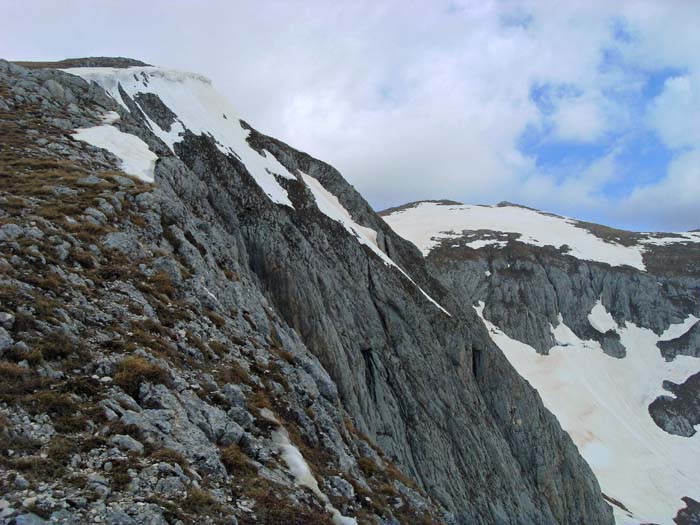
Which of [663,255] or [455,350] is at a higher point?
[663,255]

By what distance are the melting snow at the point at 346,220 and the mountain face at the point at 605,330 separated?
46267 millimetres

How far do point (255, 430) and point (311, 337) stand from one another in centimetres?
2146

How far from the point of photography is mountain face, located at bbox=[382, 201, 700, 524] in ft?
260

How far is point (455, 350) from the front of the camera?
4644 centimetres

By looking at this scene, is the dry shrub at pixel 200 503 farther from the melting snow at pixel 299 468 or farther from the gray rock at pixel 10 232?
the gray rock at pixel 10 232

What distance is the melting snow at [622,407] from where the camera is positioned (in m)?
75.1

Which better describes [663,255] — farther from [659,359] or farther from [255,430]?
[255,430]

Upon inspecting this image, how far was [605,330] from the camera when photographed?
107 metres

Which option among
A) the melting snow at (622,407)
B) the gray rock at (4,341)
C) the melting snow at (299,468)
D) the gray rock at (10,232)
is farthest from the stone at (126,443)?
the melting snow at (622,407)

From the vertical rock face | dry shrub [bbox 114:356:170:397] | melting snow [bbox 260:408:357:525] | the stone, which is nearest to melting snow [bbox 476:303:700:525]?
the vertical rock face

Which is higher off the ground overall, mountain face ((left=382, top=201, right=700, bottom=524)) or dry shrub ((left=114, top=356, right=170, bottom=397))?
mountain face ((left=382, top=201, right=700, bottom=524))

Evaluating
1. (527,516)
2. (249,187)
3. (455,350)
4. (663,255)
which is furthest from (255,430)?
(663,255)

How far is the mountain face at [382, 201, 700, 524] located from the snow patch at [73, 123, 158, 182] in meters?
69.7

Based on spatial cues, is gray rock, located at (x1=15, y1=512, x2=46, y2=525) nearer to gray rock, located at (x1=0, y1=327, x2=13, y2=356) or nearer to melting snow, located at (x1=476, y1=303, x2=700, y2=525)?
gray rock, located at (x1=0, y1=327, x2=13, y2=356)
